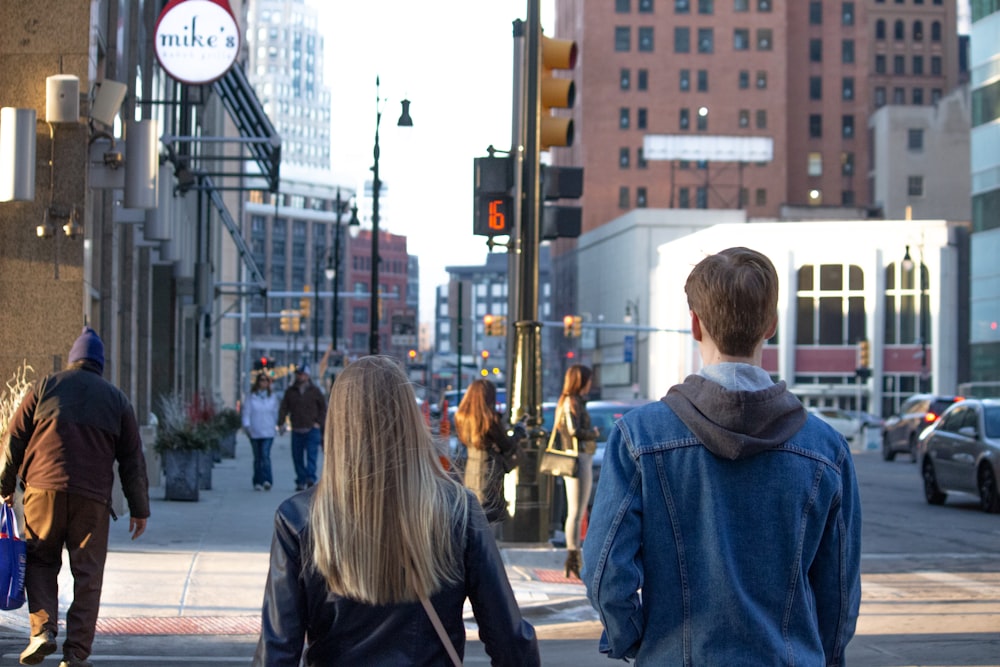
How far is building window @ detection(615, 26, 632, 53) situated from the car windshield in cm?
9662

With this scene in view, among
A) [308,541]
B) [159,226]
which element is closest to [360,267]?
[159,226]

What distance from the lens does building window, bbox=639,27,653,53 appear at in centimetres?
11531

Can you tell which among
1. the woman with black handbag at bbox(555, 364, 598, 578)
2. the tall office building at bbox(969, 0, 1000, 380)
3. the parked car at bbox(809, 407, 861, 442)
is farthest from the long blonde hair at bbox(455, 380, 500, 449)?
the tall office building at bbox(969, 0, 1000, 380)

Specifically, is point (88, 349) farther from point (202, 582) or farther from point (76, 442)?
point (202, 582)

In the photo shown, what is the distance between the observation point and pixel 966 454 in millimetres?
21516

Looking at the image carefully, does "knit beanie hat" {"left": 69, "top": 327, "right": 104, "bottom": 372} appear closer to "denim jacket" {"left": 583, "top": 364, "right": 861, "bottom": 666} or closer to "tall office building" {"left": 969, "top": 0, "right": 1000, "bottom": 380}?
"denim jacket" {"left": 583, "top": 364, "right": 861, "bottom": 666}

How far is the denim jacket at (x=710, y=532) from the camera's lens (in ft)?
11.2

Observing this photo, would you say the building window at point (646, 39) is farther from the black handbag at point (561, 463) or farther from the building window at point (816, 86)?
the black handbag at point (561, 463)

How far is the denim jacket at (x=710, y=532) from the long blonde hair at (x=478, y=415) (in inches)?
309

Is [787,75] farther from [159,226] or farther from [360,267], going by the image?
[159,226]

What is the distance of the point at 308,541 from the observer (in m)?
3.53

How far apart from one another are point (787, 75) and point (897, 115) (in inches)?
463

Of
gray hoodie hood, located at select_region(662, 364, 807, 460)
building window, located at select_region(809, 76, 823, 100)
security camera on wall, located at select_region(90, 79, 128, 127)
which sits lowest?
gray hoodie hood, located at select_region(662, 364, 807, 460)

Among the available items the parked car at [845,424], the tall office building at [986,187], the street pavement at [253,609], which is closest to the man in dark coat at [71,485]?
the street pavement at [253,609]
